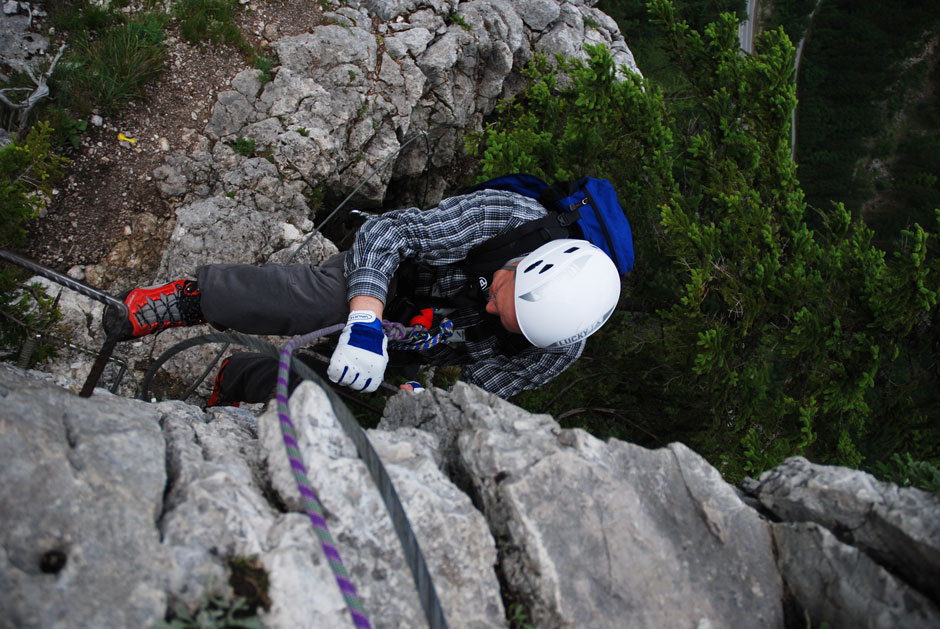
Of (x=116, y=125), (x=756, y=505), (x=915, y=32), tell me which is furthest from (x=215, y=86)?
(x=915, y=32)

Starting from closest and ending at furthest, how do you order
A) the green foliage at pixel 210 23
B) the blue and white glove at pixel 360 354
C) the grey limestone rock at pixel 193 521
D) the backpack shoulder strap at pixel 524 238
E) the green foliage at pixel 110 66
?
the grey limestone rock at pixel 193 521 < the blue and white glove at pixel 360 354 < the backpack shoulder strap at pixel 524 238 < the green foliage at pixel 110 66 < the green foliage at pixel 210 23

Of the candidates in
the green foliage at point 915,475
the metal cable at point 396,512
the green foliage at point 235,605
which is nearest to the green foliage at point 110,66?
the metal cable at point 396,512

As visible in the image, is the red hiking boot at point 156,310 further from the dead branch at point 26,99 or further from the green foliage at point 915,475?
the green foliage at point 915,475

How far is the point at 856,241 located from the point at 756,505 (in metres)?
2.97

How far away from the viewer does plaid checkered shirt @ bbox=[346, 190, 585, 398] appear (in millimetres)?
3367

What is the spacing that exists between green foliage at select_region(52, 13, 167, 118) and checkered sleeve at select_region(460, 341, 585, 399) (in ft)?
13.8

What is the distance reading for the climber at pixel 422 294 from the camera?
322 cm

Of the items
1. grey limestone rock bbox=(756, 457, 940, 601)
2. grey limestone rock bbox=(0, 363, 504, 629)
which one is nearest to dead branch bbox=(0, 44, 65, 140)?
grey limestone rock bbox=(0, 363, 504, 629)

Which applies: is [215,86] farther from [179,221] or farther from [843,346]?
[843,346]

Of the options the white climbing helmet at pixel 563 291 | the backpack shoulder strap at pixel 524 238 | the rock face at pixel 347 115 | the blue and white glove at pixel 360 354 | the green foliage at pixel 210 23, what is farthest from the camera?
the green foliage at pixel 210 23

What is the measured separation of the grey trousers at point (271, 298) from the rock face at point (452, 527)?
3.41ft

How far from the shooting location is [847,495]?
214cm

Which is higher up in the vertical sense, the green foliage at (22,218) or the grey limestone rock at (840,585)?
the green foliage at (22,218)

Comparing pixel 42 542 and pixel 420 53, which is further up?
pixel 420 53
